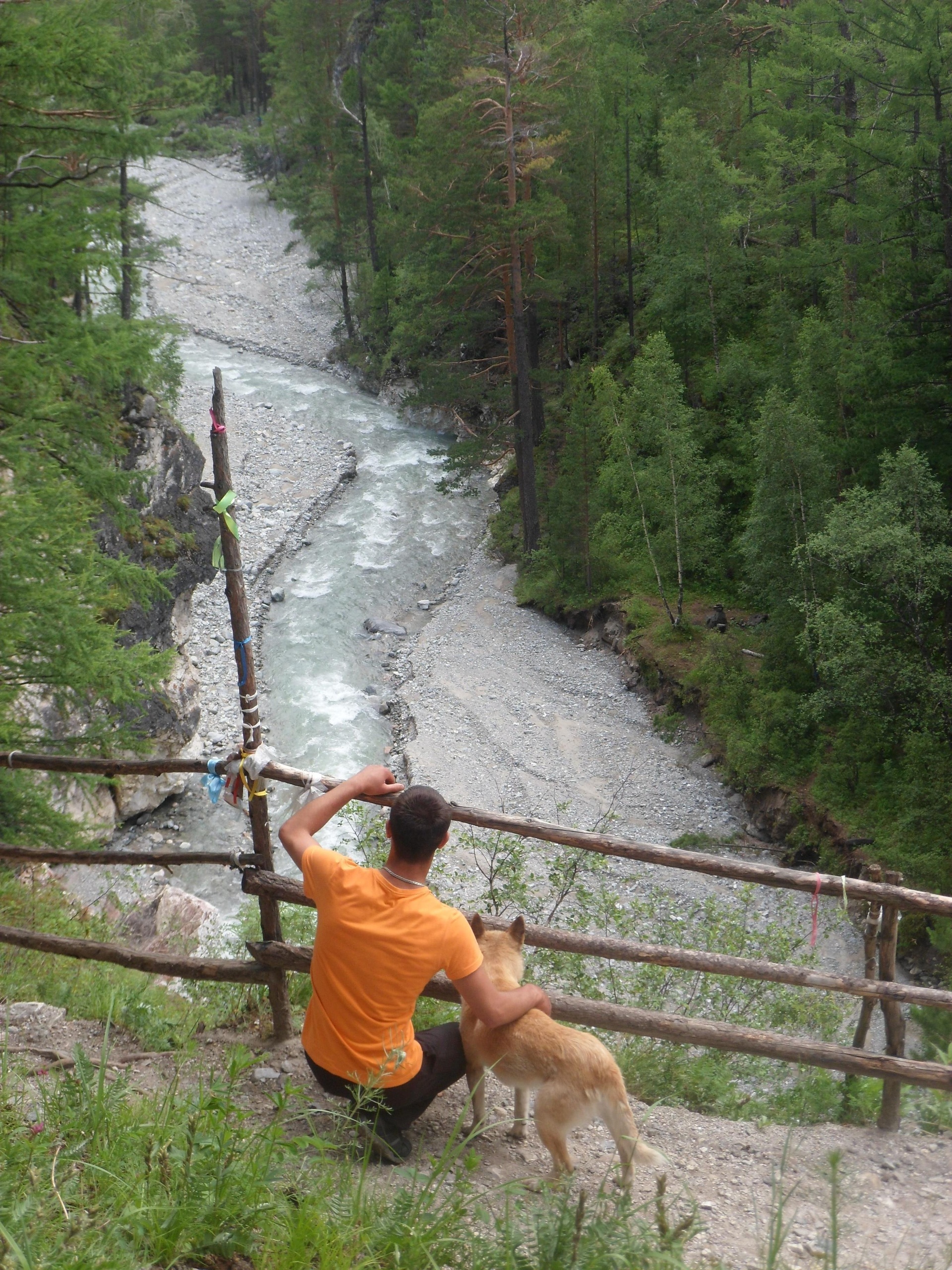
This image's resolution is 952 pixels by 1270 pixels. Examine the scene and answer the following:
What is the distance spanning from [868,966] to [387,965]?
116 inches

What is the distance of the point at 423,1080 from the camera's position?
3643 mm

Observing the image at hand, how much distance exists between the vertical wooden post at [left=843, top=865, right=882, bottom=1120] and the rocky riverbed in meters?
0.23

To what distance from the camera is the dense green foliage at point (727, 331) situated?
13.3 m

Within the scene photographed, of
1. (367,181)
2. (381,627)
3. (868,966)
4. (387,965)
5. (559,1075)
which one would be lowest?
(381,627)

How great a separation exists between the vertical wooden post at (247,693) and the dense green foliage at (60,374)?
3067 mm

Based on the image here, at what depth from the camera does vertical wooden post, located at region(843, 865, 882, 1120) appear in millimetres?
4949

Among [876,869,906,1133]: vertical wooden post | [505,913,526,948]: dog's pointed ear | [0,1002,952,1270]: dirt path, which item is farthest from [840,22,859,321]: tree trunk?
[505,913,526,948]: dog's pointed ear

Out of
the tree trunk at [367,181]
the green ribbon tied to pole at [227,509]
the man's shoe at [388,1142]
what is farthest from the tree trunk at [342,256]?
the man's shoe at [388,1142]

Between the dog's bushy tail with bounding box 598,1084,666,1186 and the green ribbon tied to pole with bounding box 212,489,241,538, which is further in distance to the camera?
the green ribbon tied to pole with bounding box 212,489,241,538

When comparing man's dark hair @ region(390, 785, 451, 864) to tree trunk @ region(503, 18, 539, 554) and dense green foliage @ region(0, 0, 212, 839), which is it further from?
tree trunk @ region(503, 18, 539, 554)

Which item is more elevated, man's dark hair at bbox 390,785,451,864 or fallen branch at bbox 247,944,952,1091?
man's dark hair at bbox 390,785,451,864

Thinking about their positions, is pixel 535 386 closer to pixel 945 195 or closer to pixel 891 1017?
pixel 945 195

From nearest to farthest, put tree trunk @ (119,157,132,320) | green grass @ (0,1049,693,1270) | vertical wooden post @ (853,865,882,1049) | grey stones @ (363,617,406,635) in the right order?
green grass @ (0,1049,693,1270) → vertical wooden post @ (853,865,882,1049) → tree trunk @ (119,157,132,320) → grey stones @ (363,617,406,635)

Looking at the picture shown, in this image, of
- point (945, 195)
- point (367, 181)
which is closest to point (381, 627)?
point (945, 195)
